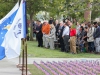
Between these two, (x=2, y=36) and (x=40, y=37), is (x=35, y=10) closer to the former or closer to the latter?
(x=40, y=37)

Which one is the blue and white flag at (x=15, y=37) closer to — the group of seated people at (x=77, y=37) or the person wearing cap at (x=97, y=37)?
the group of seated people at (x=77, y=37)

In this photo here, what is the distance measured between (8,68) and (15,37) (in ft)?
15.2

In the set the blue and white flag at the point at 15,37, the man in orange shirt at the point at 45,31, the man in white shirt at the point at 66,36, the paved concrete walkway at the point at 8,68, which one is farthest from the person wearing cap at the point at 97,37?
the blue and white flag at the point at 15,37

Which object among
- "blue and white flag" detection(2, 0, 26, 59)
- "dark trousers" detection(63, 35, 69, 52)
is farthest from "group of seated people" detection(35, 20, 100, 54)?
"blue and white flag" detection(2, 0, 26, 59)

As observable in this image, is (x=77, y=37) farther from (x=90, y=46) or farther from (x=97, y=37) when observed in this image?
(x=97, y=37)

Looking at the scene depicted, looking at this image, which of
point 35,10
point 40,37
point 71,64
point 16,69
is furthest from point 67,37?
point 35,10

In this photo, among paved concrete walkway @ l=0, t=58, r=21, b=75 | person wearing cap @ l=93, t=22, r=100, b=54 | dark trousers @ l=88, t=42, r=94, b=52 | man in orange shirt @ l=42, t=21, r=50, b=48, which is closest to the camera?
paved concrete walkway @ l=0, t=58, r=21, b=75

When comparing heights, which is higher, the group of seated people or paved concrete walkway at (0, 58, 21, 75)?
the group of seated people

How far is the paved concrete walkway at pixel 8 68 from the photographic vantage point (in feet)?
42.4

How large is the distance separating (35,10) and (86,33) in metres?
11.6

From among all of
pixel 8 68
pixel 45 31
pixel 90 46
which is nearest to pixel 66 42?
pixel 90 46

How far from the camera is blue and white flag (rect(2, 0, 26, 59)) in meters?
9.34

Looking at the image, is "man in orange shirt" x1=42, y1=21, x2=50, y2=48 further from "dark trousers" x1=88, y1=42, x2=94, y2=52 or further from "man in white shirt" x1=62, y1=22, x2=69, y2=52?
"dark trousers" x1=88, y1=42, x2=94, y2=52

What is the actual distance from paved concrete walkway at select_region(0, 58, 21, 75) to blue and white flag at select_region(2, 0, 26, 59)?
3.39 metres
